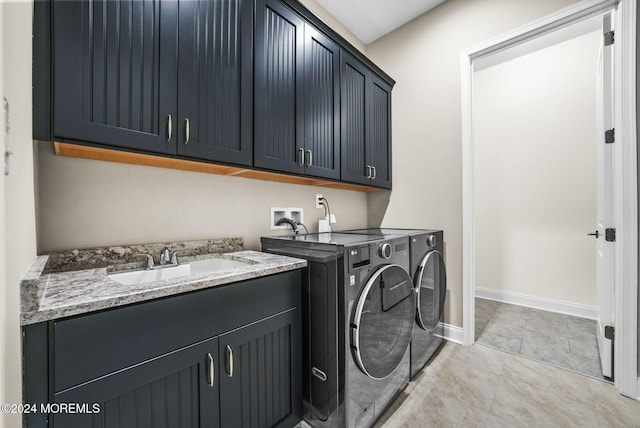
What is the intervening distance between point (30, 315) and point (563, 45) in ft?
15.0

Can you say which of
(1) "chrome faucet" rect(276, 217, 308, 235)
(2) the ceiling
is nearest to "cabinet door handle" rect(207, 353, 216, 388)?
(1) "chrome faucet" rect(276, 217, 308, 235)

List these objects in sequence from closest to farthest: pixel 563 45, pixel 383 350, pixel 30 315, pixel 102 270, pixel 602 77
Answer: pixel 30 315 → pixel 102 270 → pixel 383 350 → pixel 602 77 → pixel 563 45

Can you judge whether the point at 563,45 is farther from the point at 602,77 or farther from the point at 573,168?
the point at 602,77

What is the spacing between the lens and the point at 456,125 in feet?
7.35

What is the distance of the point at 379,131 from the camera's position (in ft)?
8.07

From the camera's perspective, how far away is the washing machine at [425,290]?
174cm

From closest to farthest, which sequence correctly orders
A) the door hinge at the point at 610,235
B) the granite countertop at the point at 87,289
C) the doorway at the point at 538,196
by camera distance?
1. the granite countertop at the point at 87,289
2. the door hinge at the point at 610,235
3. the doorway at the point at 538,196

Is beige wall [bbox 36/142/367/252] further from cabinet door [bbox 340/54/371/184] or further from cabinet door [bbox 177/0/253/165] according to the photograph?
cabinet door [bbox 340/54/371/184]

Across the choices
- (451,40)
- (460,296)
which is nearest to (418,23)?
(451,40)

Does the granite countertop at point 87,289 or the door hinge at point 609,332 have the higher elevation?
the granite countertop at point 87,289

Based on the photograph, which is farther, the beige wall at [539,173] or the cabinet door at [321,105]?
the beige wall at [539,173]

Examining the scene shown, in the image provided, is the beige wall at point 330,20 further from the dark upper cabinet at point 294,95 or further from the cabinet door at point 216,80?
the cabinet door at point 216,80

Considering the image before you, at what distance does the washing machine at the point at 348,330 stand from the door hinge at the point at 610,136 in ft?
5.35

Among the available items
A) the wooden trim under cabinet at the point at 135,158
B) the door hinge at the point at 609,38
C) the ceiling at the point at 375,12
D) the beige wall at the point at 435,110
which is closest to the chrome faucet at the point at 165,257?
the wooden trim under cabinet at the point at 135,158
